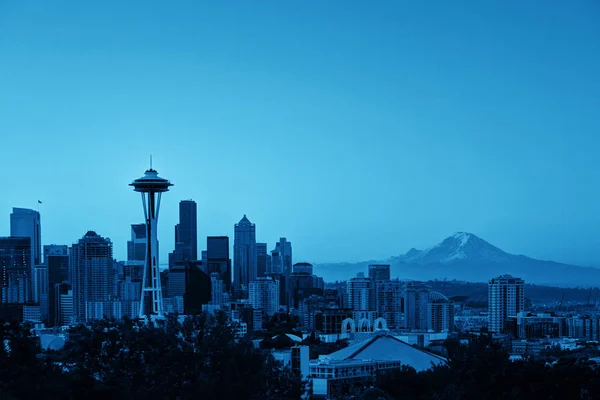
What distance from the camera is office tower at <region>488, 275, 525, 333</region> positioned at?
146 ft

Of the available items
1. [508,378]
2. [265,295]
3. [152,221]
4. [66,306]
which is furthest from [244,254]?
[508,378]

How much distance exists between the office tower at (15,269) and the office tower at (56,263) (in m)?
1.13

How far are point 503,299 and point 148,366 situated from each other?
3750cm

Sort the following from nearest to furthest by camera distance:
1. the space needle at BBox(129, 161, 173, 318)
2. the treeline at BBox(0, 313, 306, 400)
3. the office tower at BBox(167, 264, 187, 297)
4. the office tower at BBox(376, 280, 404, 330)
Answer: the treeline at BBox(0, 313, 306, 400) < the space needle at BBox(129, 161, 173, 318) < the office tower at BBox(376, 280, 404, 330) < the office tower at BBox(167, 264, 187, 297)

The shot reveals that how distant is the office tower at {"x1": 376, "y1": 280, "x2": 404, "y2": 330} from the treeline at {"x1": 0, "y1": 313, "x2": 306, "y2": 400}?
3872 centimetres

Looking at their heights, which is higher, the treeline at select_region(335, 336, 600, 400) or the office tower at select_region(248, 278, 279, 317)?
the treeline at select_region(335, 336, 600, 400)

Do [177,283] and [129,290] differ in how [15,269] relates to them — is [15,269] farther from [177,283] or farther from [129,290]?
[177,283]

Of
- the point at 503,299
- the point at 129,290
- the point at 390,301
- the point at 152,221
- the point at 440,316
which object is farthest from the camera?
the point at 129,290

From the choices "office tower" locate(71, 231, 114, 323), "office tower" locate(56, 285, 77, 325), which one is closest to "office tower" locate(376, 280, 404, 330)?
"office tower" locate(71, 231, 114, 323)

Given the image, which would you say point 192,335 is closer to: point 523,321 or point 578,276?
point 523,321

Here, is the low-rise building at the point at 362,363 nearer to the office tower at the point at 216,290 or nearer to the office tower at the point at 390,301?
the office tower at the point at 390,301

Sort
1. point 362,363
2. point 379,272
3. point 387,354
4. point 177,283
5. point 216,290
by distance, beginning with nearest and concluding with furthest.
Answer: point 362,363 < point 387,354 < point 216,290 < point 177,283 < point 379,272

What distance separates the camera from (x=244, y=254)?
2564 inches

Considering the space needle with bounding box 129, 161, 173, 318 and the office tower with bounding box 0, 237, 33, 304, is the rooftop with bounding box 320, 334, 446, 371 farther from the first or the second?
the office tower with bounding box 0, 237, 33, 304
